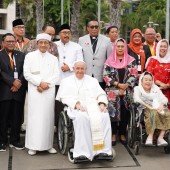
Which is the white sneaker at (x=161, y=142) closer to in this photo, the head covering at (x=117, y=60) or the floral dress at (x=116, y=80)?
the floral dress at (x=116, y=80)

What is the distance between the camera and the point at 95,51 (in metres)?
6.93

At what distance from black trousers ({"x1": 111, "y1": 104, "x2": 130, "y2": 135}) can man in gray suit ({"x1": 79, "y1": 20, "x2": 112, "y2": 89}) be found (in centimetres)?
64

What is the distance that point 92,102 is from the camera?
6.06 m

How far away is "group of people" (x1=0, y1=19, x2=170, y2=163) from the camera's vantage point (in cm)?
579

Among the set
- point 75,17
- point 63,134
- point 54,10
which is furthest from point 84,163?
point 54,10

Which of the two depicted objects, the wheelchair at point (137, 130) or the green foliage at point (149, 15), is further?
the green foliage at point (149, 15)

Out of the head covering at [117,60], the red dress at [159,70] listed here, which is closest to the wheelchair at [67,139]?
the head covering at [117,60]

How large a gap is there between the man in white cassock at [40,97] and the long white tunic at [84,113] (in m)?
0.21

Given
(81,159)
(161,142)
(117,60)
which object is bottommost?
(81,159)

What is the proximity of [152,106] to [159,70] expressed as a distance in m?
0.77

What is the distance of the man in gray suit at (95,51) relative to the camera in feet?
22.7

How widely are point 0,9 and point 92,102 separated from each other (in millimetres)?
39318

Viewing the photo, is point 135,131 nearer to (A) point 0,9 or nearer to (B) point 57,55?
(B) point 57,55

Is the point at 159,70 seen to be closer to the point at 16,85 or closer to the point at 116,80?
the point at 116,80
